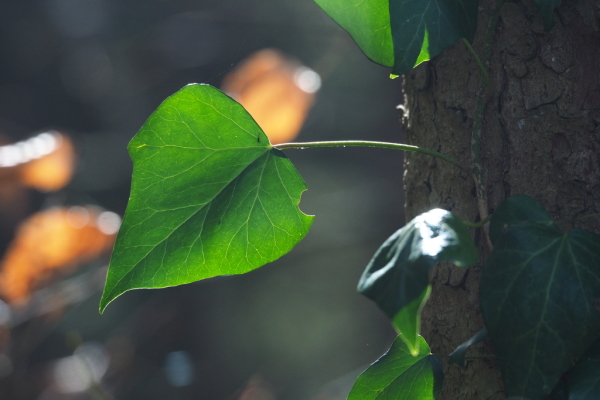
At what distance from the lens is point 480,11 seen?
46 cm

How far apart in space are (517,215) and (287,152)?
232 centimetres

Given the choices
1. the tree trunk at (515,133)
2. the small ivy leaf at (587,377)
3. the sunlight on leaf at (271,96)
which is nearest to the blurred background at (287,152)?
the sunlight on leaf at (271,96)

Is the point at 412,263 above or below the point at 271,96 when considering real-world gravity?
below

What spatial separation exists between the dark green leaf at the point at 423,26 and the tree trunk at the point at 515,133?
9 cm

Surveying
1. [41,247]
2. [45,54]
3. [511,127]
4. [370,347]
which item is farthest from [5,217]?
[511,127]

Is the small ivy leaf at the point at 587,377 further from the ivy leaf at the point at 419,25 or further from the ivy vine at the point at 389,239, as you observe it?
the ivy leaf at the point at 419,25

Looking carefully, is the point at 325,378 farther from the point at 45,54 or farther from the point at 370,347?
the point at 45,54

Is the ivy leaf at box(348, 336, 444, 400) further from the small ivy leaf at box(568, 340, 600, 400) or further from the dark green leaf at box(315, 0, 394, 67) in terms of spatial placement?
the dark green leaf at box(315, 0, 394, 67)

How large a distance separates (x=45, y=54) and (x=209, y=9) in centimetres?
92

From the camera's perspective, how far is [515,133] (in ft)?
1.43

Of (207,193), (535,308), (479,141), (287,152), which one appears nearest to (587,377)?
(535,308)

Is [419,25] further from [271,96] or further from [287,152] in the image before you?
[287,152]

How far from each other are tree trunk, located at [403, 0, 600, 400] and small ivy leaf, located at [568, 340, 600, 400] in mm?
94

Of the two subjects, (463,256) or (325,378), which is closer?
(463,256)
